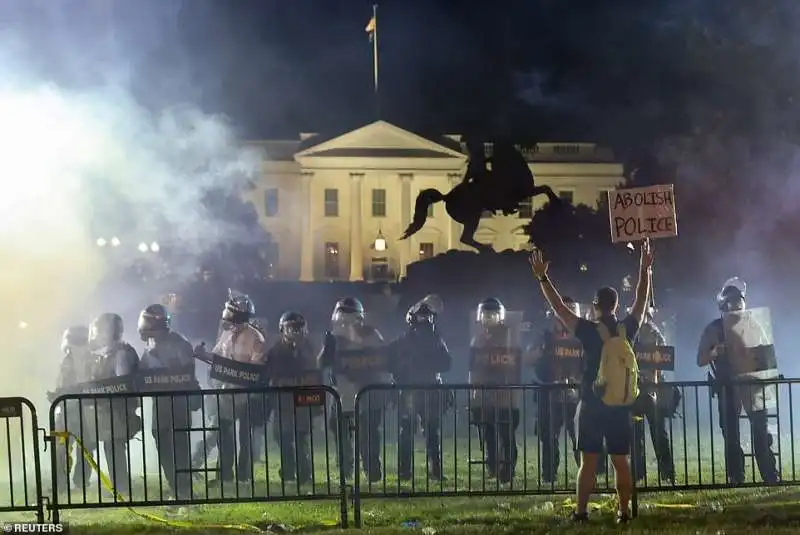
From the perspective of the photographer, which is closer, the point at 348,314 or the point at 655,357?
the point at 655,357

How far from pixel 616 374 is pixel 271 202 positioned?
37209 mm

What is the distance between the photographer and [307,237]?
41.0 metres

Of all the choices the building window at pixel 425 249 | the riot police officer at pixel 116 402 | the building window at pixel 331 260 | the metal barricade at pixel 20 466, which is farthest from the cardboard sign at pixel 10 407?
the building window at pixel 331 260

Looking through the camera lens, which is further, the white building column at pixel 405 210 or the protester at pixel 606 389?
the white building column at pixel 405 210

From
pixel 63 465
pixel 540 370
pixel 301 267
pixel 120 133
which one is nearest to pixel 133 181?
pixel 120 133

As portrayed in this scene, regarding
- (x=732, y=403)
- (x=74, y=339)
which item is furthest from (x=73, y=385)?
(x=732, y=403)

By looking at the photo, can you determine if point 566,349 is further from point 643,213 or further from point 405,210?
point 405,210

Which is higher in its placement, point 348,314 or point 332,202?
point 332,202

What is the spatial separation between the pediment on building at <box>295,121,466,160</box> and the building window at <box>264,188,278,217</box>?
288 cm

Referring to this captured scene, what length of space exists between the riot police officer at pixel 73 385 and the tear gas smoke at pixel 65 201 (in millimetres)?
4120

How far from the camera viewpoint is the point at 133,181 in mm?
16391

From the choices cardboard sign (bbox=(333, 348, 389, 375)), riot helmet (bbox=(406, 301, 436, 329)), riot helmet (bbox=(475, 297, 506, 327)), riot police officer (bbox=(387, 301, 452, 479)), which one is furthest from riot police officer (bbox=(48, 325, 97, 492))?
riot helmet (bbox=(475, 297, 506, 327))

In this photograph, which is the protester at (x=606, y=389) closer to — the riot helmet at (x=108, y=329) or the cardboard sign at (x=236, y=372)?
the cardboard sign at (x=236, y=372)

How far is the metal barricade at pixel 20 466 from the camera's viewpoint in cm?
595
